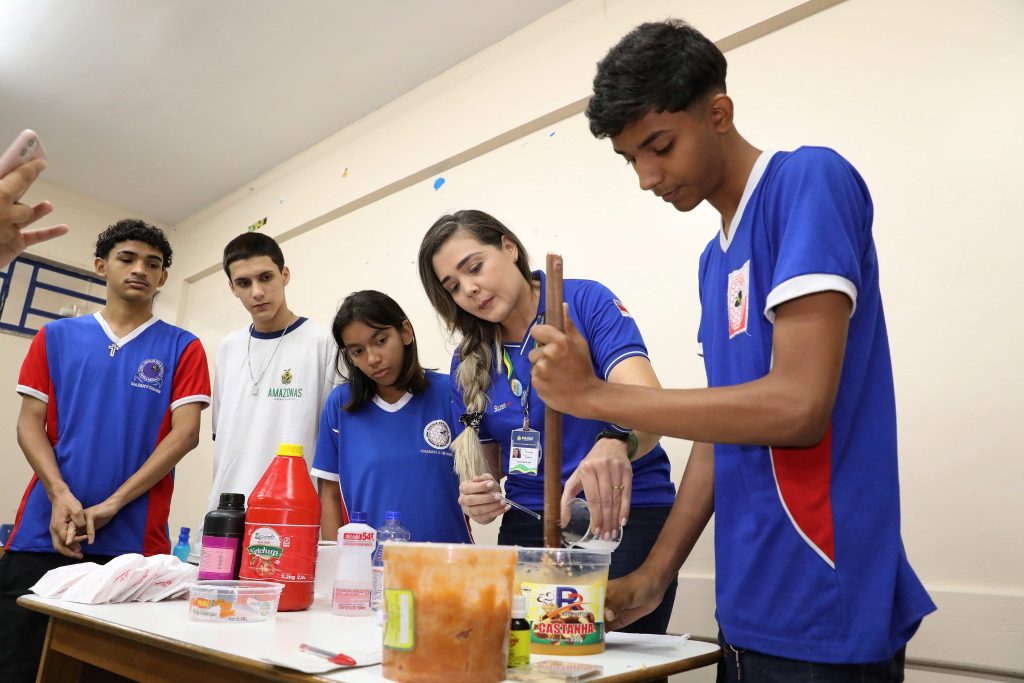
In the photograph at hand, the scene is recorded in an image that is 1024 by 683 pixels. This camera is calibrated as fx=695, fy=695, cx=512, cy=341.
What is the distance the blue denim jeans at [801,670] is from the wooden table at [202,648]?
95 mm

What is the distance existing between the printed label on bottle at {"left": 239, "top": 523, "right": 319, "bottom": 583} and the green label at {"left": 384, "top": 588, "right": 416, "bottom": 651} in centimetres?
54

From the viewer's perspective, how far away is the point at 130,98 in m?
3.63

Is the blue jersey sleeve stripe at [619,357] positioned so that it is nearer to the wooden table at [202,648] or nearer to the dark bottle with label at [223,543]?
the wooden table at [202,648]

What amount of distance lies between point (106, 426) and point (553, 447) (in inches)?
66.1

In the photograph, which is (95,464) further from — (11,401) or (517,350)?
(11,401)

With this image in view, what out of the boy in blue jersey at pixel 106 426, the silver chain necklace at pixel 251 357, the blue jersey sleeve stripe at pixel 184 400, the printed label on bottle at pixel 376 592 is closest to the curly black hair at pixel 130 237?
the boy in blue jersey at pixel 106 426

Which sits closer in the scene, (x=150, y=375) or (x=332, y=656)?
(x=332, y=656)

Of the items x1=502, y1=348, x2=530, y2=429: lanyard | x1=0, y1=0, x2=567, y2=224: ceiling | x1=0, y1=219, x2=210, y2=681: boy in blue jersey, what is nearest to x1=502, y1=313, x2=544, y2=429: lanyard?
x1=502, y1=348, x2=530, y2=429: lanyard

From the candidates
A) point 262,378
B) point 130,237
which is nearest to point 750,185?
point 262,378

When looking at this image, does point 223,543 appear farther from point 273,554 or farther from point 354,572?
point 354,572

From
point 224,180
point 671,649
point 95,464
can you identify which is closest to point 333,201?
point 224,180

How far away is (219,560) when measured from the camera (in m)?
1.23

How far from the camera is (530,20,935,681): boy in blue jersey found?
755mm

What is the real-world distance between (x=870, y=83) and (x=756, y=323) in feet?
4.81
